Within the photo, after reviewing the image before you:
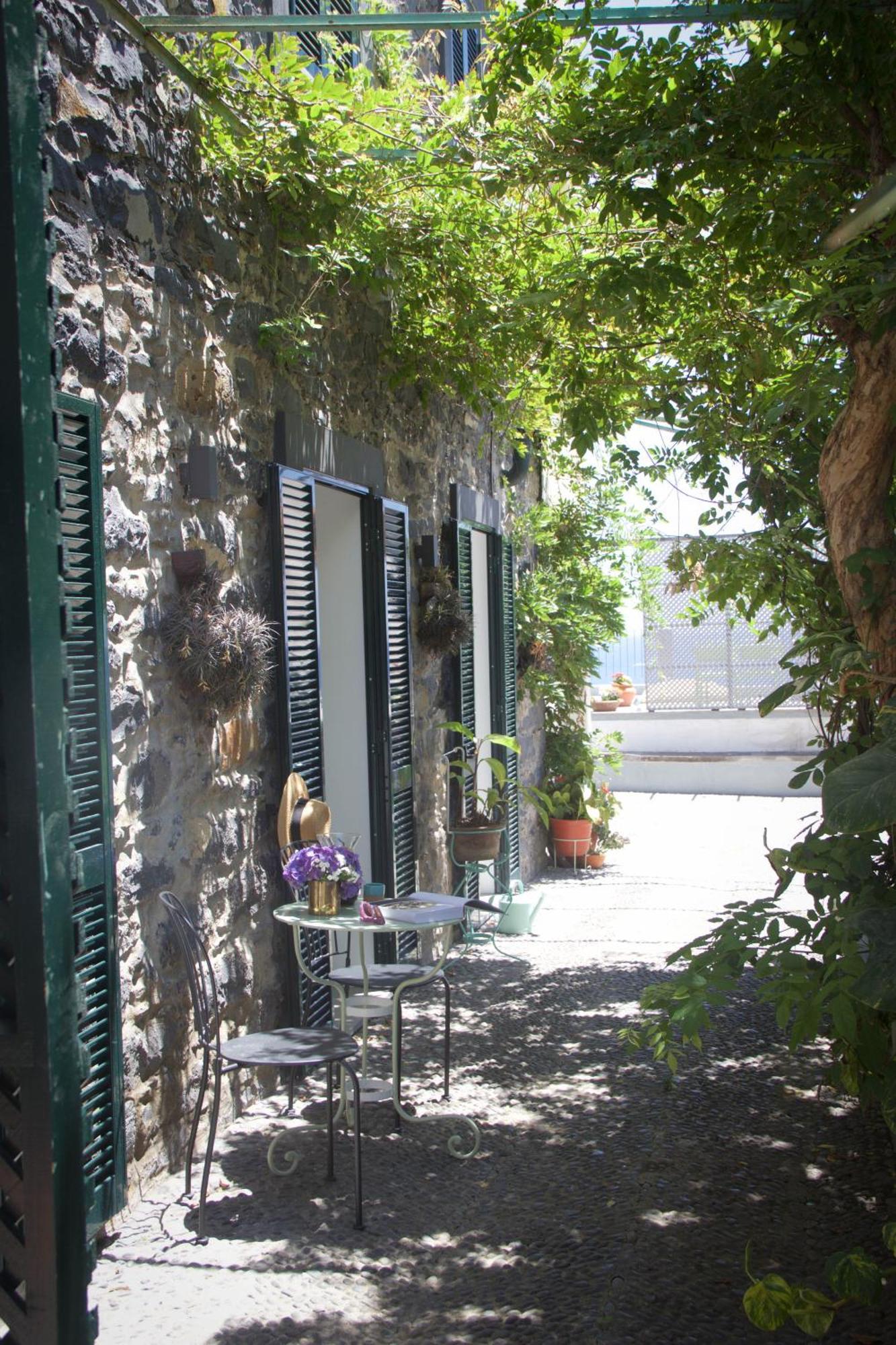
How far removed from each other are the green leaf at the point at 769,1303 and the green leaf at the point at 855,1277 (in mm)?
100

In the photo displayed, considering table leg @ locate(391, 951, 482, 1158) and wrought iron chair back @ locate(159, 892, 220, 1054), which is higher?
wrought iron chair back @ locate(159, 892, 220, 1054)

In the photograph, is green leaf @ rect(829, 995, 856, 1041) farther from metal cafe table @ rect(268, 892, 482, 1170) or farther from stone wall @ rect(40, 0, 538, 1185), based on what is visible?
stone wall @ rect(40, 0, 538, 1185)

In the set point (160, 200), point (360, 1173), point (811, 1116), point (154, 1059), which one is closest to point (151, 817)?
point (154, 1059)

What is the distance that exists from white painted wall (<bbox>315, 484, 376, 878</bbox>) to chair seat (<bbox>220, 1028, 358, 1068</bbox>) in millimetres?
1980

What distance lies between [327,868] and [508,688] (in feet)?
→ 15.4

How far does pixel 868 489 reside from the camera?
346cm

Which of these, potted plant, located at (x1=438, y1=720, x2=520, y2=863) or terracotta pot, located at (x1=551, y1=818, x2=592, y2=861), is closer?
potted plant, located at (x1=438, y1=720, x2=520, y2=863)

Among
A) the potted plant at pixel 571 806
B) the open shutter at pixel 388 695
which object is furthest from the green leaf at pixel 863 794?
the potted plant at pixel 571 806

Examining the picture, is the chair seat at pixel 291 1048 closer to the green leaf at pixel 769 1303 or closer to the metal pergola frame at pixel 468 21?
the green leaf at pixel 769 1303

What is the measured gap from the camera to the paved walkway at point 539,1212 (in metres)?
2.79

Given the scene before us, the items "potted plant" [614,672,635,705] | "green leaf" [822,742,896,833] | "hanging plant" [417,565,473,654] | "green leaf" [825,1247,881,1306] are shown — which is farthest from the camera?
"potted plant" [614,672,635,705]

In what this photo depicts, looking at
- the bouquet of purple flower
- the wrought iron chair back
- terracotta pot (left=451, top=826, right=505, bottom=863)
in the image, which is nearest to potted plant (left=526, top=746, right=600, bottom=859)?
terracotta pot (left=451, top=826, right=505, bottom=863)

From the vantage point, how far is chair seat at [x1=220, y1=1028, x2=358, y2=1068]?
3258 mm

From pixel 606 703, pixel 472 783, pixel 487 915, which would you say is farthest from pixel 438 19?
pixel 606 703
